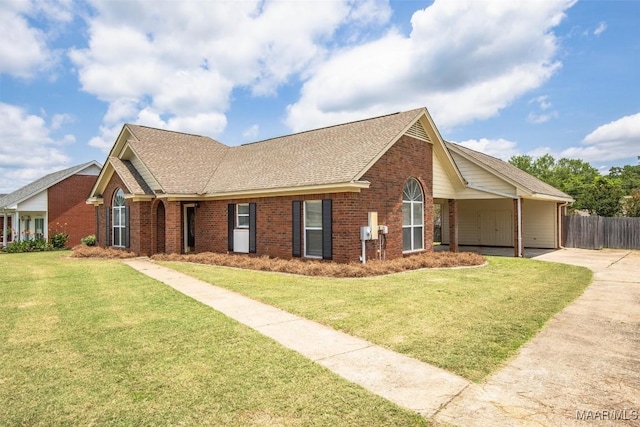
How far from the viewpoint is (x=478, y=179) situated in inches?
781

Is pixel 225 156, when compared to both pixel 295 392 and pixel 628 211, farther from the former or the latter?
pixel 628 211

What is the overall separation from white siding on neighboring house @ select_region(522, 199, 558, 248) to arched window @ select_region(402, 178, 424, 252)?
9886 mm

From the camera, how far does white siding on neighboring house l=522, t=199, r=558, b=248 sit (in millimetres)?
22516

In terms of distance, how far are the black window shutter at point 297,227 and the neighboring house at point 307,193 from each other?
0.12 ft

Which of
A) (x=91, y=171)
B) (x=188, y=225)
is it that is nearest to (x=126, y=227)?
(x=188, y=225)

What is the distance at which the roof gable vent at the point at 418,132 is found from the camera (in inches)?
637

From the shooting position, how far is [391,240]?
48.4ft

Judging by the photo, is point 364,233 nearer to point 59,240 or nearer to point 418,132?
point 418,132

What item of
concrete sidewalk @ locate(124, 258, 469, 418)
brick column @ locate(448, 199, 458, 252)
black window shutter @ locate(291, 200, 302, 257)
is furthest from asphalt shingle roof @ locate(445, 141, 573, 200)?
concrete sidewalk @ locate(124, 258, 469, 418)

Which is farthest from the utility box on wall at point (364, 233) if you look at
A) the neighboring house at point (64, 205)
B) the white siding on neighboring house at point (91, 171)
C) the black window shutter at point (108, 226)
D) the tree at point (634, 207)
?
the tree at point (634, 207)

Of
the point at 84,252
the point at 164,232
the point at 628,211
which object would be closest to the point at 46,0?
the point at 164,232

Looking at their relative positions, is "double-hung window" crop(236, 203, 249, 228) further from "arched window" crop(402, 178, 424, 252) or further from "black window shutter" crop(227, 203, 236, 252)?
"arched window" crop(402, 178, 424, 252)

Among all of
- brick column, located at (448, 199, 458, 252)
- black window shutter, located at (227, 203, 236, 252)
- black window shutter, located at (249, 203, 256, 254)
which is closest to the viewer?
black window shutter, located at (249, 203, 256, 254)

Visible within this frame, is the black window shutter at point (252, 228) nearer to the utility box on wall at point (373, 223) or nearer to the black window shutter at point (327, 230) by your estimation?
the black window shutter at point (327, 230)
